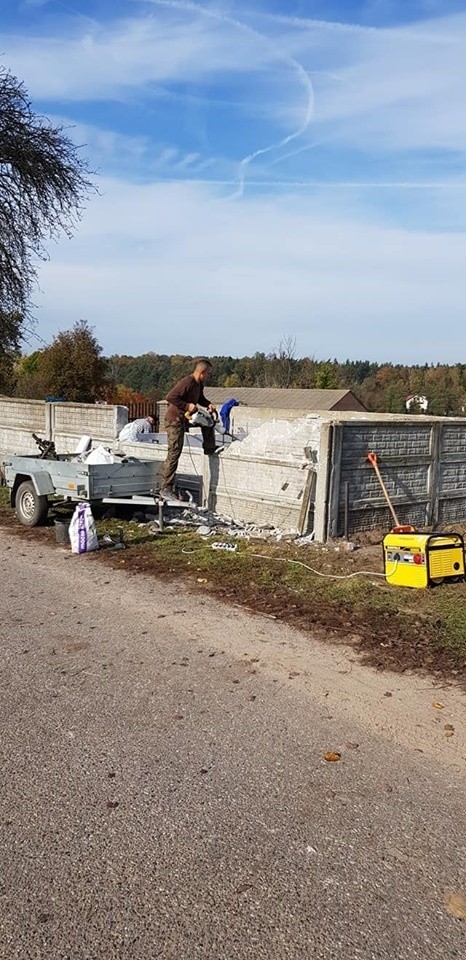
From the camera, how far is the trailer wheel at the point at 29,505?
10.1 metres

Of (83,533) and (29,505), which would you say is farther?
(29,505)

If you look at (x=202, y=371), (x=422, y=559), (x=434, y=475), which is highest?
(x=202, y=371)

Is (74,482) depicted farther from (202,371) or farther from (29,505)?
(202,371)

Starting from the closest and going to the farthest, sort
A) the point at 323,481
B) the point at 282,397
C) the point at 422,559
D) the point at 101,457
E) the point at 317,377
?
the point at 422,559
the point at 323,481
the point at 101,457
the point at 282,397
the point at 317,377

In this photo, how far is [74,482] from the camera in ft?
31.2

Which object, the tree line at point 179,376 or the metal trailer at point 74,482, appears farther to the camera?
the tree line at point 179,376

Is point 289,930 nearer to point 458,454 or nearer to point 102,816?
point 102,816

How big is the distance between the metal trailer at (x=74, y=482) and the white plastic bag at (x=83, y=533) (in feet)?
2.46

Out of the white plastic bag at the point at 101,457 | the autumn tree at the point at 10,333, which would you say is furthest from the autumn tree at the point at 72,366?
the white plastic bag at the point at 101,457

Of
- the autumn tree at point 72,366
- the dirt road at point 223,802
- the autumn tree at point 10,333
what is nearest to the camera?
the dirt road at point 223,802

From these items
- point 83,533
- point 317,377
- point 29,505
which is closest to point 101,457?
point 29,505

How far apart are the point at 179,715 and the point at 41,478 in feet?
20.7

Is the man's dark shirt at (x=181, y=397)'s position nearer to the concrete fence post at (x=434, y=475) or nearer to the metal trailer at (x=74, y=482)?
the metal trailer at (x=74, y=482)

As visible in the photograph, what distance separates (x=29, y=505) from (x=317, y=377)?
161ft
